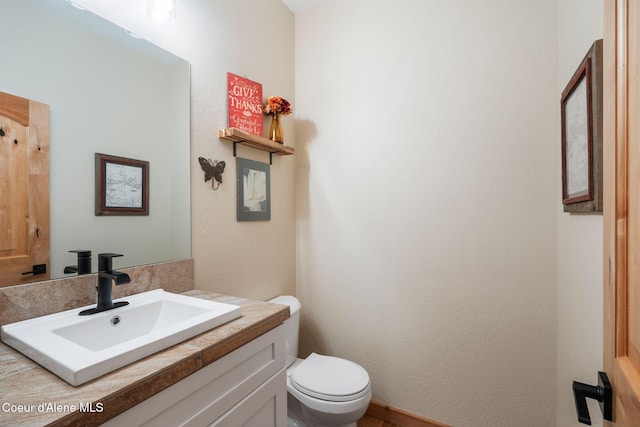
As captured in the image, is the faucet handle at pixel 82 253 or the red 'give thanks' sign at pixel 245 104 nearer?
the faucet handle at pixel 82 253

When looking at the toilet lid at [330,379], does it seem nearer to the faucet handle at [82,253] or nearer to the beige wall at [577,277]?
the beige wall at [577,277]

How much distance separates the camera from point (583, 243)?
3.10 ft

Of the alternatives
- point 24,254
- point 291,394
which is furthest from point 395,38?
point 291,394

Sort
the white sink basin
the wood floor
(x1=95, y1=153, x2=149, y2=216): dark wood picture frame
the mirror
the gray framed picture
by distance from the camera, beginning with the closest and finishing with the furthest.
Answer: the white sink basin, the mirror, (x1=95, y1=153, x2=149, y2=216): dark wood picture frame, the gray framed picture, the wood floor

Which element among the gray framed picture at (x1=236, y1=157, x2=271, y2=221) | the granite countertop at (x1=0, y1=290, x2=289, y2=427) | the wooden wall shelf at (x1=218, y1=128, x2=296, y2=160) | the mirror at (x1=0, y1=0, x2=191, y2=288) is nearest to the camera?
the granite countertop at (x1=0, y1=290, x2=289, y2=427)

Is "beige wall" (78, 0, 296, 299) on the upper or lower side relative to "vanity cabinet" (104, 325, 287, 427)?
upper

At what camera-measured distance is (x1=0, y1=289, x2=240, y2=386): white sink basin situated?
0.60 meters

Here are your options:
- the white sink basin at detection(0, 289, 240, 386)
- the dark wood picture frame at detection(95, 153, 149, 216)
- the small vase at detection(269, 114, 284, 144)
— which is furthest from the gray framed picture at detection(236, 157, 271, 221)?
the white sink basin at detection(0, 289, 240, 386)

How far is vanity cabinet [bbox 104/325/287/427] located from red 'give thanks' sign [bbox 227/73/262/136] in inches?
44.1

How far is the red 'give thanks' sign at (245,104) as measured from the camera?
1.52 metres

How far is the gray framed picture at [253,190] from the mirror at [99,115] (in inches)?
12.5

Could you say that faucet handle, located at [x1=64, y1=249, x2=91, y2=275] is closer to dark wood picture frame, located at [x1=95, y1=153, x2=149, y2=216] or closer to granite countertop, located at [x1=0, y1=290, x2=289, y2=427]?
dark wood picture frame, located at [x1=95, y1=153, x2=149, y2=216]

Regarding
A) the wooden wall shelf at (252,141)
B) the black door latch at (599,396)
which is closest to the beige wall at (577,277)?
the black door latch at (599,396)

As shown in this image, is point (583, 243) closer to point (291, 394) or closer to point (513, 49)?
point (513, 49)
